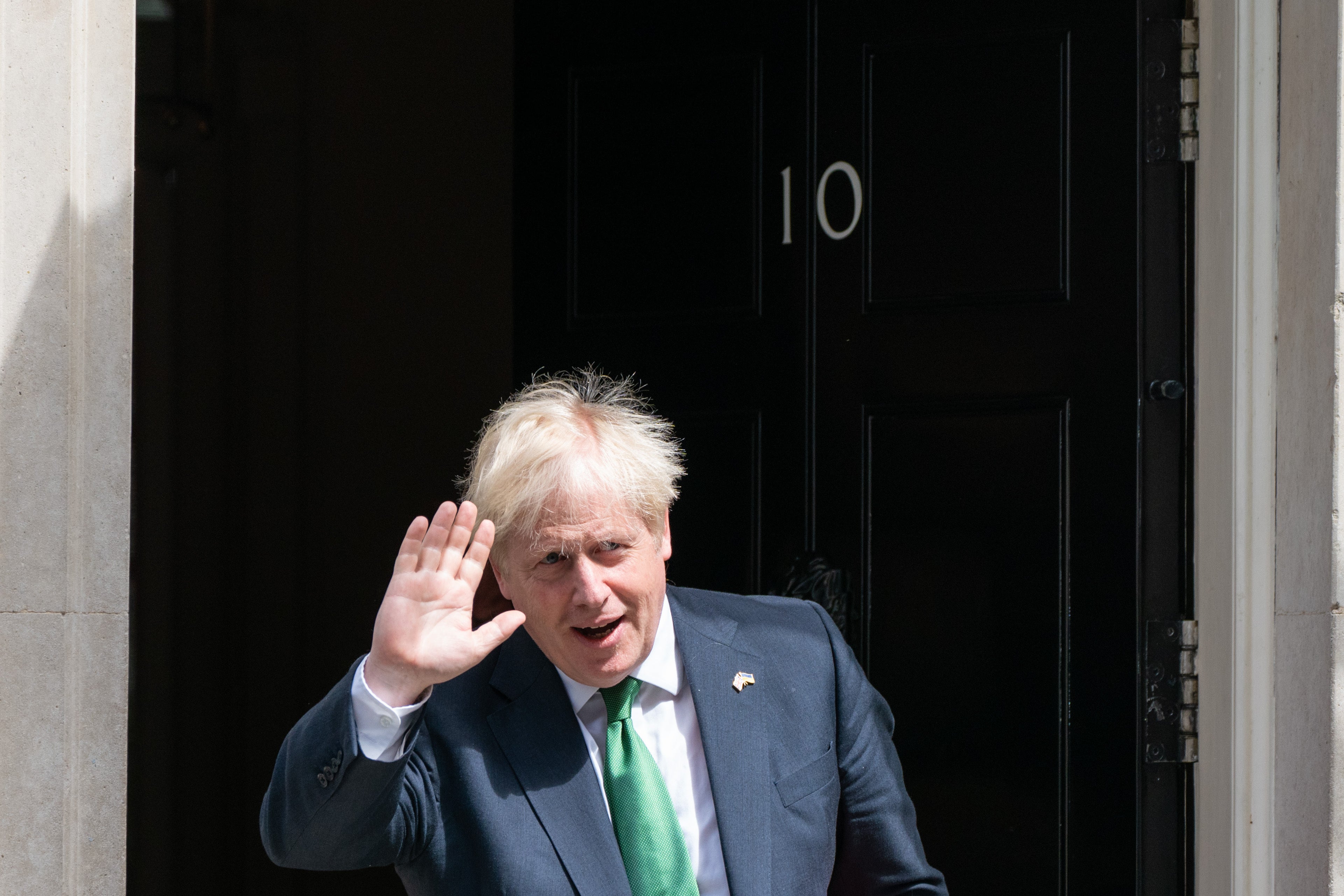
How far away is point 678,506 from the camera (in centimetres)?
355

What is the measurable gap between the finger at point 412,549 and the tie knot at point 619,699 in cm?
45

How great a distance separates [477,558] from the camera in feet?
6.18

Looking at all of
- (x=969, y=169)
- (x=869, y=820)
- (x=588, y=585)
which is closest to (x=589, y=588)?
(x=588, y=585)

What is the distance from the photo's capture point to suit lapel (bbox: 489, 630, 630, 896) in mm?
2027

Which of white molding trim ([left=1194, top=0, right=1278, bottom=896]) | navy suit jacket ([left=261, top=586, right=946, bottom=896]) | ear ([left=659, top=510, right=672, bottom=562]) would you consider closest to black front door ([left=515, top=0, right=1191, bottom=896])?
white molding trim ([left=1194, top=0, right=1278, bottom=896])

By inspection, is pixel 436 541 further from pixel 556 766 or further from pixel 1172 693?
pixel 1172 693

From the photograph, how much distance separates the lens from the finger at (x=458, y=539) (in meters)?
1.84

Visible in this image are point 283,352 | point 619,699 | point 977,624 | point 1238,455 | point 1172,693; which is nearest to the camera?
point 619,699

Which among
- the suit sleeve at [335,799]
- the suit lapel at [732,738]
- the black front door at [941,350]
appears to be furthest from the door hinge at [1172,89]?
the suit sleeve at [335,799]

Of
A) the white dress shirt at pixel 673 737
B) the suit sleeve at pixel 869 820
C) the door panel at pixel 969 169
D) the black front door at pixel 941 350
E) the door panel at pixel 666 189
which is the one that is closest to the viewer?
the white dress shirt at pixel 673 737

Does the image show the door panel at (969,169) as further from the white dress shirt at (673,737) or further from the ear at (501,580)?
the ear at (501,580)

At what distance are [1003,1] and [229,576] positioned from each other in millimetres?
2952

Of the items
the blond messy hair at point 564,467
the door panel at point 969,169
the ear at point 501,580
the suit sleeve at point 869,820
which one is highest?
the door panel at point 969,169

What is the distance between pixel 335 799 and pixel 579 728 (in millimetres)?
432
